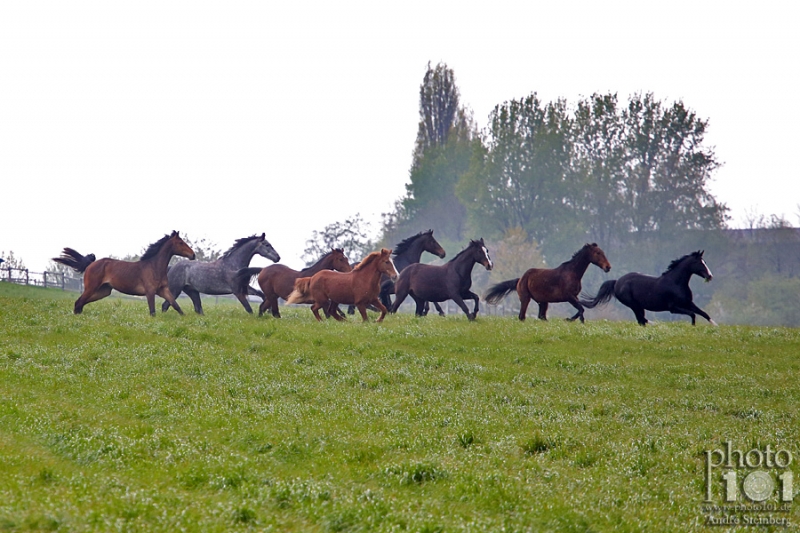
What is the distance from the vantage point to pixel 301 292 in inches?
1026

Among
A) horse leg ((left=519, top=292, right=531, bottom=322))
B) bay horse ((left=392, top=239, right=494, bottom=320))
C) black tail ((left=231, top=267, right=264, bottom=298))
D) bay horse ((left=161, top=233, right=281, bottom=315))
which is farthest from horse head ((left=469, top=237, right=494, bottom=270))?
bay horse ((left=161, top=233, right=281, bottom=315))

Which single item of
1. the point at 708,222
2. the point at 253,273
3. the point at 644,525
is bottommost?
the point at 644,525

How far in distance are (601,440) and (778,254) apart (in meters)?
71.8

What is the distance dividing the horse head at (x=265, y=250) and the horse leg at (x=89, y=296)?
19.2 ft

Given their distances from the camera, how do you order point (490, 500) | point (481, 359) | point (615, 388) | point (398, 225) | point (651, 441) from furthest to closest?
1. point (398, 225)
2. point (481, 359)
3. point (615, 388)
4. point (651, 441)
5. point (490, 500)

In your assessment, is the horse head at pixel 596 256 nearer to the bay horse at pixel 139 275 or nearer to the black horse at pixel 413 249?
the black horse at pixel 413 249

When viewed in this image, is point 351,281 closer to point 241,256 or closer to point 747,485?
point 241,256

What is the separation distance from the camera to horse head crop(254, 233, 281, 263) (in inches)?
1172

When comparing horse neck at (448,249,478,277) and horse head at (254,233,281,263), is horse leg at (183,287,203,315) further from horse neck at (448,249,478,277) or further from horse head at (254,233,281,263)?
horse neck at (448,249,478,277)

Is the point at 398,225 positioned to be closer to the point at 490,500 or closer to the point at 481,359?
the point at 481,359

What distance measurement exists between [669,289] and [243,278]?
15.2 metres

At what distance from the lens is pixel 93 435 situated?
1114cm

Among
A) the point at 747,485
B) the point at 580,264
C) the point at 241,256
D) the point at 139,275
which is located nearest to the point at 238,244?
the point at 241,256

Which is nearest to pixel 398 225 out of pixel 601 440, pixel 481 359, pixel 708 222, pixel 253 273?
pixel 708 222
